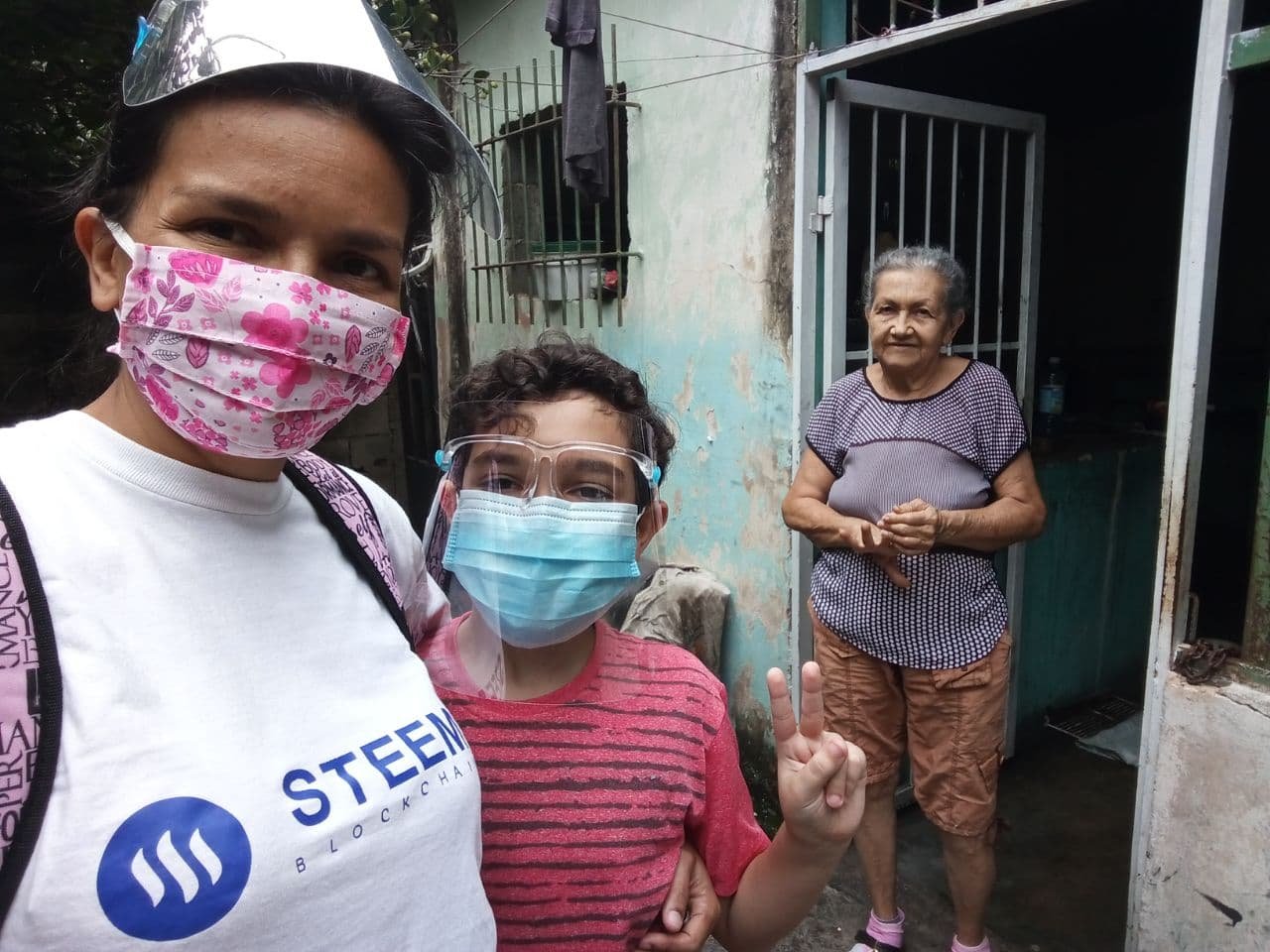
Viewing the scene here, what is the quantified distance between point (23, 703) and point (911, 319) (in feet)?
7.60

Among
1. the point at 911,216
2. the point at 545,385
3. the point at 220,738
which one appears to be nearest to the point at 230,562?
the point at 220,738

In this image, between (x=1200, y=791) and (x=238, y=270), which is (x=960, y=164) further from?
(x=238, y=270)

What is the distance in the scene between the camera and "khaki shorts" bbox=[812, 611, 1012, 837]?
245cm

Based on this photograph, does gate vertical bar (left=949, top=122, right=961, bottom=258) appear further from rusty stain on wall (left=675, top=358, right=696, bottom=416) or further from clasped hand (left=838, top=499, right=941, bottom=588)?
clasped hand (left=838, top=499, right=941, bottom=588)

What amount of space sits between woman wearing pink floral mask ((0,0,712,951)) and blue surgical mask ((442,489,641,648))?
156mm

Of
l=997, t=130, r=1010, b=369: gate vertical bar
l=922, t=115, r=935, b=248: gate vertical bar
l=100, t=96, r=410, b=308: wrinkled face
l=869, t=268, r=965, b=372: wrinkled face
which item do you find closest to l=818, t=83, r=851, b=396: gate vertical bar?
l=922, t=115, r=935, b=248: gate vertical bar

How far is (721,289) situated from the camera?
3523mm

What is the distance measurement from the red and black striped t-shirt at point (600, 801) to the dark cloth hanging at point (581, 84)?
2.71 meters

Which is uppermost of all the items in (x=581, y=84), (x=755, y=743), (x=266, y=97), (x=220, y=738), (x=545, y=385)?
(x=581, y=84)

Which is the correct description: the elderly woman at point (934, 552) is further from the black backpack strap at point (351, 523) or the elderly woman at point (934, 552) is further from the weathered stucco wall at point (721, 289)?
the black backpack strap at point (351, 523)

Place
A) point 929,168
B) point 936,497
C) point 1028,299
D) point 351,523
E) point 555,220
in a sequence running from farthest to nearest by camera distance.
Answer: point 555,220 < point 1028,299 < point 929,168 < point 936,497 < point 351,523

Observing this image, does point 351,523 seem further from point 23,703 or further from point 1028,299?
point 1028,299

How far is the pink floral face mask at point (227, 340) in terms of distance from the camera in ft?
3.16

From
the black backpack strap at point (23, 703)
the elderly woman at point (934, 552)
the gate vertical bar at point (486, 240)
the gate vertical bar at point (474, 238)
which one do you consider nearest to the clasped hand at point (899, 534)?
the elderly woman at point (934, 552)
